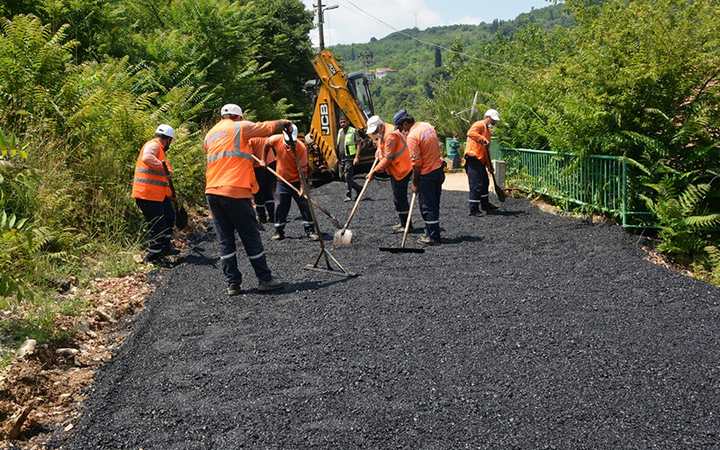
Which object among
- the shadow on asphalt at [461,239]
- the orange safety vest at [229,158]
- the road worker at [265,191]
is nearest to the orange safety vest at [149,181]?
the orange safety vest at [229,158]

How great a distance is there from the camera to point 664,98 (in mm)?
8141

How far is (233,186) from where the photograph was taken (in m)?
6.14

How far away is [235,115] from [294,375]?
3.18 metres

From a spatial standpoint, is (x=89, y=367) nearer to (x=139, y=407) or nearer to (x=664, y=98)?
(x=139, y=407)

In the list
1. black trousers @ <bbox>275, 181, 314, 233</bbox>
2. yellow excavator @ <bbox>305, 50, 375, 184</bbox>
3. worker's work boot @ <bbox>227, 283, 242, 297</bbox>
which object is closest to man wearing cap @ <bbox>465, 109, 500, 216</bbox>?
black trousers @ <bbox>275, 181, 314, 233</bbox>

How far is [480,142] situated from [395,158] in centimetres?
183

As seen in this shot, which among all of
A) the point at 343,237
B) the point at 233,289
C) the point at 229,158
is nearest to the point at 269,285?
the point at 233,289

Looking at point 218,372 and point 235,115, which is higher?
point 235,115

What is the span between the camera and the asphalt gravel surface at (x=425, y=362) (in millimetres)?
3514

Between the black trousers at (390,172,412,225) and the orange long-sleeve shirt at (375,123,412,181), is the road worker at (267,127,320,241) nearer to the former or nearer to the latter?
the orange long-sleeve shirt at (375,123,412,181)

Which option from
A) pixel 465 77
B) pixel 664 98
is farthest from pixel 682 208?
pixel 465 77

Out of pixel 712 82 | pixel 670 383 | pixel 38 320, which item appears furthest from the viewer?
pixel 712 82

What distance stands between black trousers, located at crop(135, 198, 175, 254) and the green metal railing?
19.1ft

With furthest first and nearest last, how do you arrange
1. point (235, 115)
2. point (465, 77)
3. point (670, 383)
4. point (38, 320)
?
point (465, 77) → point (235, 115) → point (38, 320) → point (670, 383)
